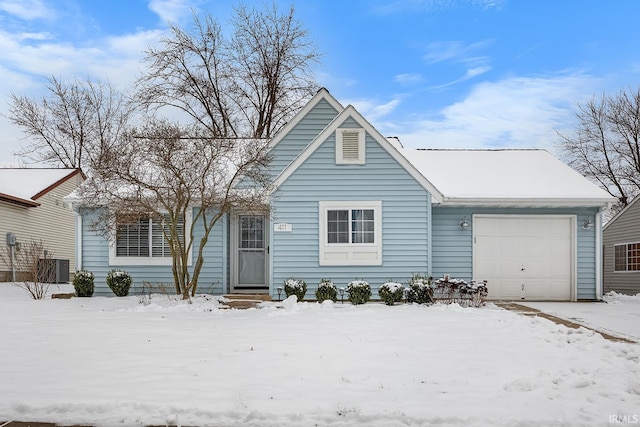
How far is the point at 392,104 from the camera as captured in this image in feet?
70.0

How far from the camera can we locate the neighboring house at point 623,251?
22.6 meters

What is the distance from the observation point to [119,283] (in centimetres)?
1568

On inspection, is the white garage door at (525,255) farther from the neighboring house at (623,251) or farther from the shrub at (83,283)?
the shrub at (83,283)

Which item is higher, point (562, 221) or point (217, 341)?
point (562, 221)

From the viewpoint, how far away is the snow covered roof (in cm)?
1585

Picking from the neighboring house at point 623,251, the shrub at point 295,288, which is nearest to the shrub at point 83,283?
the shrub at point 295,288

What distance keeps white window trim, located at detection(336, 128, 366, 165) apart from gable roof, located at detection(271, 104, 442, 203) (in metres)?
0.16

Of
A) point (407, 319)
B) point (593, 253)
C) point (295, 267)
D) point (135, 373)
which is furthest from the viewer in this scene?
point (593, 253)

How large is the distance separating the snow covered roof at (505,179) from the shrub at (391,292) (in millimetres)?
2772

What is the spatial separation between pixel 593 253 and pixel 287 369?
12413 millimetres

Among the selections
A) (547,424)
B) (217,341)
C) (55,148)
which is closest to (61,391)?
(217,341)

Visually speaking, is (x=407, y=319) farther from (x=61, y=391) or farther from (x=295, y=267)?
(x=61, y=391)

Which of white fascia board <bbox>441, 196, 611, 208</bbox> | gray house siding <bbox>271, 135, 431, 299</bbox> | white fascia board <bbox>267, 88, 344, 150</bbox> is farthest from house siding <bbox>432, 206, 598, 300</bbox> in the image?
white fascia board <bbox>267, 88, 344, 150</bbox>

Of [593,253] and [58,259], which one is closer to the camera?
[593,253]
